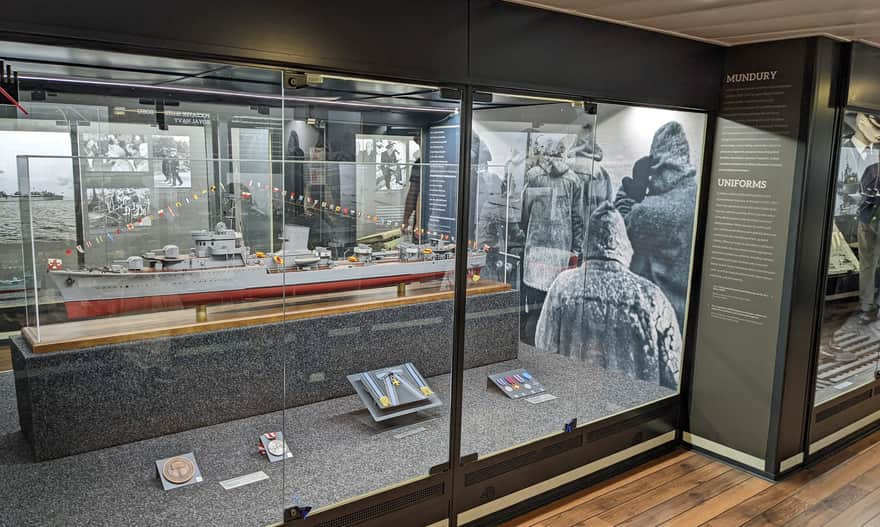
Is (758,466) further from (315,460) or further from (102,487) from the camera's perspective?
(102,487)

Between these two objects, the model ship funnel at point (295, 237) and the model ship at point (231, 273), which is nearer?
the model ship funnel at point (295, 237)

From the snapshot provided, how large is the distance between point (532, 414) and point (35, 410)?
7.46ft

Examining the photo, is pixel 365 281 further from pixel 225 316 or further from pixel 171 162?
pixel 171 162

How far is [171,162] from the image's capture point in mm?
2850

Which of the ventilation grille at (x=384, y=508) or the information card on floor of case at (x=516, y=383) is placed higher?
the information card on floor of case at (x=516, y=383)

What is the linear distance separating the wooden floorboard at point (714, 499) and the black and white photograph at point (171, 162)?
2.20 metres

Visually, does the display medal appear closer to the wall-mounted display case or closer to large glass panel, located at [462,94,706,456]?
the wall-mounted display case

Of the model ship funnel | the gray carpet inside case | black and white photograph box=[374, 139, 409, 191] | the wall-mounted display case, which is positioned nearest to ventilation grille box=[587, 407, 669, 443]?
the wall-mounted display case

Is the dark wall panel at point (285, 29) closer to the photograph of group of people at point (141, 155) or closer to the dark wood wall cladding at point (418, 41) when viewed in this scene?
the dark wood wall cladding at point (418, 41)

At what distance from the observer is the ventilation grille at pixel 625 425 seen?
11.4ft

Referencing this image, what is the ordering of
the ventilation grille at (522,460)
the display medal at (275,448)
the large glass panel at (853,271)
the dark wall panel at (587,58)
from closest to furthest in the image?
the dark wall panel at (587,58) < the ventilation grille at (522,460) < the display medal at (275,448) < the large glass panel at (853,271)

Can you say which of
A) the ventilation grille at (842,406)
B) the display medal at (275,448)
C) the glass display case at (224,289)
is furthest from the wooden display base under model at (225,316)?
the ventilation grille at (842,406)

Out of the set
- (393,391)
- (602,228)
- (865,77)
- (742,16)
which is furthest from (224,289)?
(865,77)

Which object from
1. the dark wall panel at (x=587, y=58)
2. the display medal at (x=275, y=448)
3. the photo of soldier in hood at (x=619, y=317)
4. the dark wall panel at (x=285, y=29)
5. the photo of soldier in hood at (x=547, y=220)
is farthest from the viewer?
the photo of soldier in hood at (x=619, y=317)
